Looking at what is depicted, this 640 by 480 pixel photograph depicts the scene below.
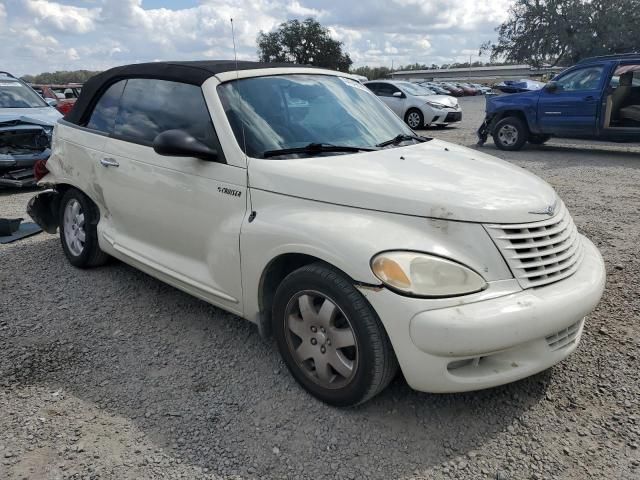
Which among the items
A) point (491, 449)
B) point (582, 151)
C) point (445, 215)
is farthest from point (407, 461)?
point (582, 151)

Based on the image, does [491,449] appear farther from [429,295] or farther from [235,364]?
[235,364]

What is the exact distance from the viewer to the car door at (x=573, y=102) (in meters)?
10.9

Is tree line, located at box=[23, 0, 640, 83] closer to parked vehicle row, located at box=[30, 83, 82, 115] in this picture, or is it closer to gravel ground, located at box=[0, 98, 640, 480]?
parked vehicle row, located at box=[30, 83, 82, 115]

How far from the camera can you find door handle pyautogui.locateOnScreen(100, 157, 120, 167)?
3964mm

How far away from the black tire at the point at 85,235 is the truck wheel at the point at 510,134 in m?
9.94

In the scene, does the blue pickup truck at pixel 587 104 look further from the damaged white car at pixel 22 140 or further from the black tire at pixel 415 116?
the damaged white car at pixel 22 140

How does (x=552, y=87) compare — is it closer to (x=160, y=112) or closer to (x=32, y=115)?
(x=160, y=112)

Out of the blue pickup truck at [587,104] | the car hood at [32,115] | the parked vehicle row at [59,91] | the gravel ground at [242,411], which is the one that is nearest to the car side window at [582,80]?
the blue pickup truck at [587,104]

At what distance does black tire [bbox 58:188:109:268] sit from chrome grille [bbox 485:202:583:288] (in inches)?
131

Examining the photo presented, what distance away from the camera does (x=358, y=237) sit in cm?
256

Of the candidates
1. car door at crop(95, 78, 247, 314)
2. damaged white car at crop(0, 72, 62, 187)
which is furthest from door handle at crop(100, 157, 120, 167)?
damaged white car at crop(0, 72, 62, 187)

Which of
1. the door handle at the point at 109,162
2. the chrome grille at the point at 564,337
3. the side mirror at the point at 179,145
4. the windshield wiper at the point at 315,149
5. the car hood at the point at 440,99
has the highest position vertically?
the side mirror at the point at 179,145

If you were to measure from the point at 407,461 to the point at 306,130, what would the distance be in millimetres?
1973

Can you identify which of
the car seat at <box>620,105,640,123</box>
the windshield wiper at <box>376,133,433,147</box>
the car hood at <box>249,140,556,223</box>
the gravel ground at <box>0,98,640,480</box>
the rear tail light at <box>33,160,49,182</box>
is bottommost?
the gravel ground at <box>0,98,640,480</box>
